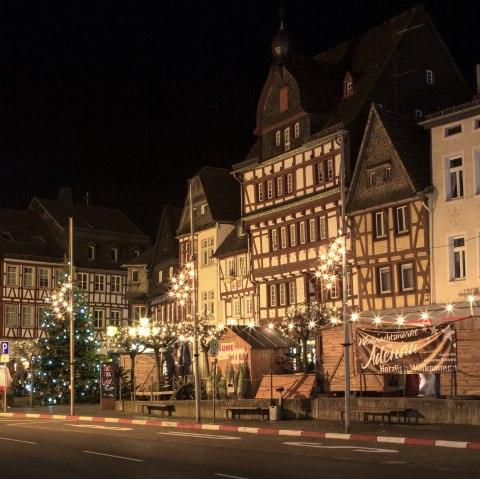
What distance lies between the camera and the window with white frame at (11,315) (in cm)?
7912

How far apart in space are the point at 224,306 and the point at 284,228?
9.06 metres

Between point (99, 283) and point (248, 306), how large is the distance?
1302 inches

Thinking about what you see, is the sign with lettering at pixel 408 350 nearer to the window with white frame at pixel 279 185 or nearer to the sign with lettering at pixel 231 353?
the sign with lettering at pixel 231 353

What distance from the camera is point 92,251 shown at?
87000 mm

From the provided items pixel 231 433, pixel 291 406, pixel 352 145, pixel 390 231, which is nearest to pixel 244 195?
pixel 352 145

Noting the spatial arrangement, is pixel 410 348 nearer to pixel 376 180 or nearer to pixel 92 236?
pixel 376 180

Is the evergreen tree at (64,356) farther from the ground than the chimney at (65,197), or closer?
closer

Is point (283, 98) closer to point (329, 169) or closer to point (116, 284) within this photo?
point (329, 169)

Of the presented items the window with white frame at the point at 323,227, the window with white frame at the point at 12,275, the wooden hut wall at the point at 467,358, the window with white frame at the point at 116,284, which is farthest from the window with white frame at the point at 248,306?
the window with white frame at the point at 116,284

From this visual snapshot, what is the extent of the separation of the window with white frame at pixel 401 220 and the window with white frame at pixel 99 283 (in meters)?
47.2

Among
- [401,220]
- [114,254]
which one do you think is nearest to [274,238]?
[401,220]

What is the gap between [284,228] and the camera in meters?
51.4

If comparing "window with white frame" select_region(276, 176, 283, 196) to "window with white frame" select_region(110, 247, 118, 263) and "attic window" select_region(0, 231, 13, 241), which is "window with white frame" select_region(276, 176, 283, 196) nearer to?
"attic window" select_region(0, 231, 13, 241)

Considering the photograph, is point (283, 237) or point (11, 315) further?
point (11, 315)
